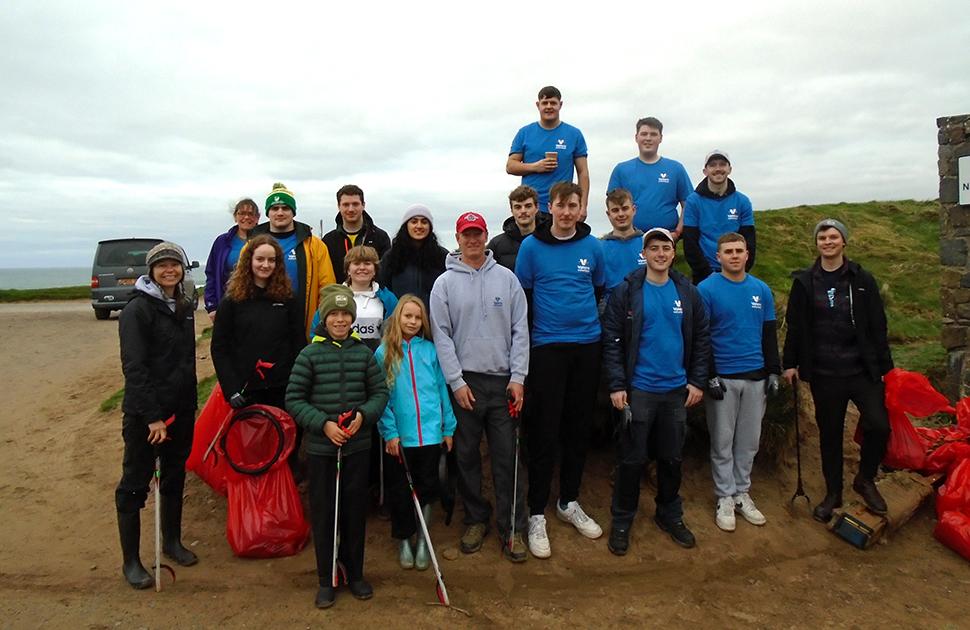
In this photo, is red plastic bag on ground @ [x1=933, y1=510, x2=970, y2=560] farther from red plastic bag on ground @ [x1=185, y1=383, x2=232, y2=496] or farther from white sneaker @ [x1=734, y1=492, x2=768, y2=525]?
red plastic bag on ground @ [x1=185, y1=383, x2=232, y2=496]

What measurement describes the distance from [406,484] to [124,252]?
14.3m

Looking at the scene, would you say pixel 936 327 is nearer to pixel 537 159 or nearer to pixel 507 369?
pixel 537 159

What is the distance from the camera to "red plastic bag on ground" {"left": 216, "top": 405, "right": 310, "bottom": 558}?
4.59 m

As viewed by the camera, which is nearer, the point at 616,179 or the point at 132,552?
A: the point at 132,552

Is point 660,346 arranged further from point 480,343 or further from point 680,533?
point 680,533

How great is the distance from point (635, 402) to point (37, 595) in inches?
170

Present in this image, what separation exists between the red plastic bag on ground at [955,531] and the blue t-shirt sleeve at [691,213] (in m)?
3.13

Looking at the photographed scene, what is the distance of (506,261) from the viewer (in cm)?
518

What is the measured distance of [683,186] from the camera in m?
6.31

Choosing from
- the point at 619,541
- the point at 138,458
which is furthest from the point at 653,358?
the point at 138,458

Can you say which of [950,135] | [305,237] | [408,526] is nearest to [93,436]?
[305,237]

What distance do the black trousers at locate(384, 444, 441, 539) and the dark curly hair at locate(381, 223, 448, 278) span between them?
4.81ft

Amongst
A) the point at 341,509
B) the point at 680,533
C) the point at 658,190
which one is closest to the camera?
the point at 341,509

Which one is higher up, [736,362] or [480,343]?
[480,343]
